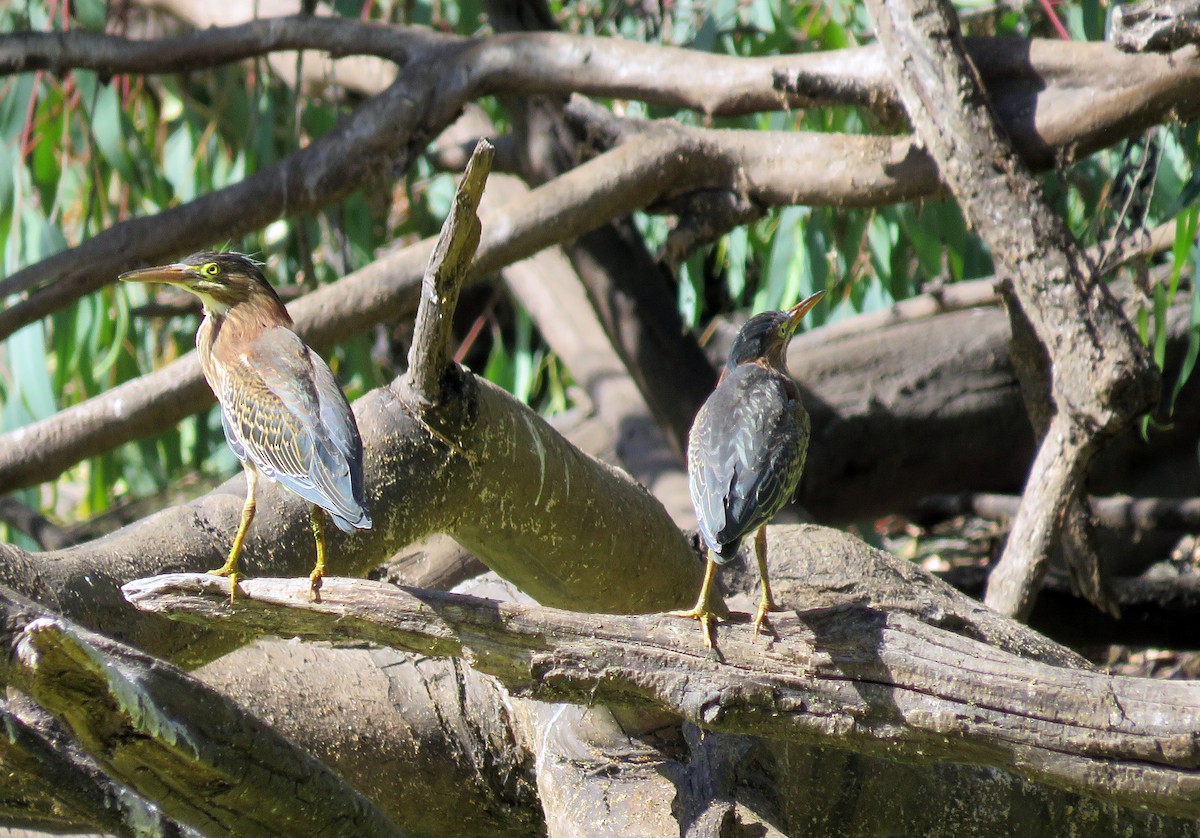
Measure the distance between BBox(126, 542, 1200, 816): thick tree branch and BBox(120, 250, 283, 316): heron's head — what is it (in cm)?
46

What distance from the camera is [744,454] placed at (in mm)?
1844

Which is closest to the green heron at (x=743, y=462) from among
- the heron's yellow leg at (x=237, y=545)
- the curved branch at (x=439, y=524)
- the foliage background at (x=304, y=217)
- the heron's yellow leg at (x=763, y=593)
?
the heron's yellow leg at (x=763, y=593)

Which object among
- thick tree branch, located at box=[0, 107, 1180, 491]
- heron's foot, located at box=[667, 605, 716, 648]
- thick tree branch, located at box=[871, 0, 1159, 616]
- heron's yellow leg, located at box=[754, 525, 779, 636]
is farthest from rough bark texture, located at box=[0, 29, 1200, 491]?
heron's foot, located at box=[667, 605, 716, 648]

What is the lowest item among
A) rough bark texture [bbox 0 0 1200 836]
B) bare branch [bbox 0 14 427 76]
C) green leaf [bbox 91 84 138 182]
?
rough bark texture [bbox 0 0 1200 836]

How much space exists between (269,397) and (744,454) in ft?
2.09

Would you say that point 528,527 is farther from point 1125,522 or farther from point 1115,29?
point 1125,522

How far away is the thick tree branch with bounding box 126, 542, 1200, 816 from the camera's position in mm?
1648

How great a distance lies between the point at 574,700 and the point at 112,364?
3.02m

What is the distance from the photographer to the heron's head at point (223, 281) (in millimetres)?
1949

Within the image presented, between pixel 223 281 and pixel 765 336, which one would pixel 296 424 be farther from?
pixel 765 336

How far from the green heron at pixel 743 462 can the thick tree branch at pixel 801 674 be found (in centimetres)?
8

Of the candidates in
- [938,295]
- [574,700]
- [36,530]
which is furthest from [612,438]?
[574,700]

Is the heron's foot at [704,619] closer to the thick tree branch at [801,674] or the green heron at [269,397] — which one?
the thick tree branch at [801,674]

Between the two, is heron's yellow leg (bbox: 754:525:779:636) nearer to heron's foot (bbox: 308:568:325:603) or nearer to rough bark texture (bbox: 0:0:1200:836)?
rough bark texture (bbox: 0:0:1200:836)
